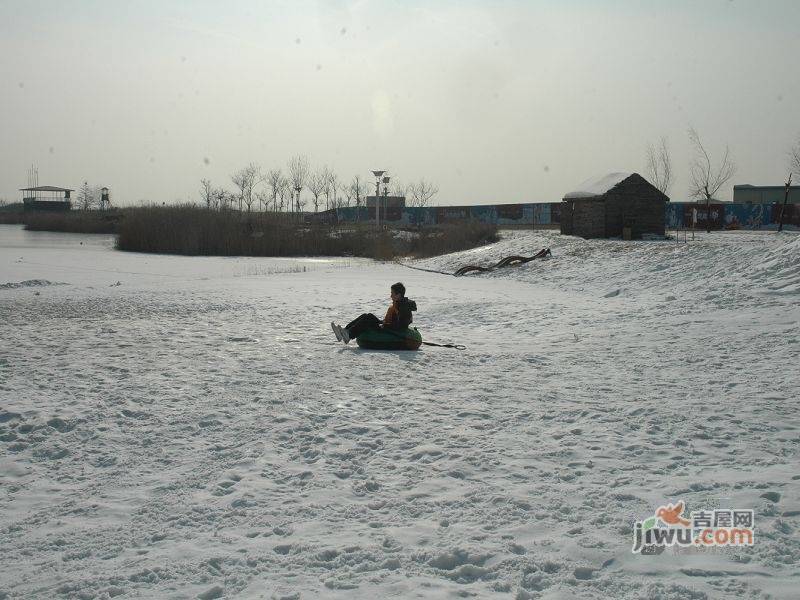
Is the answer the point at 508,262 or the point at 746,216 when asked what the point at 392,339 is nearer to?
the point at 508,262

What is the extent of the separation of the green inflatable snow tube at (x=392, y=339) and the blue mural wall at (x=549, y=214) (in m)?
38.2

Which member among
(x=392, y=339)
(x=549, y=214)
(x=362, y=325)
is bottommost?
(x=392, y=339)

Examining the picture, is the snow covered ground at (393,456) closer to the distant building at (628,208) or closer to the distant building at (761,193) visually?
the distant building at (628,208)

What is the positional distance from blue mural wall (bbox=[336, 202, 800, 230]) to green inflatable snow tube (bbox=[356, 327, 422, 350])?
38178 millimetres

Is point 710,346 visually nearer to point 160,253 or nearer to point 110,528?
point 110,528

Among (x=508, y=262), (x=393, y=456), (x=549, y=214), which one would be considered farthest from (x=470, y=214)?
(x=393, y=456)

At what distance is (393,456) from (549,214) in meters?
58.6

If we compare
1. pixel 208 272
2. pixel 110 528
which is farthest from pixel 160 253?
pixel 110 528

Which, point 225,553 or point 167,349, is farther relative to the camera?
point 167,349

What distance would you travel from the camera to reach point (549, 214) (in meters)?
62.6

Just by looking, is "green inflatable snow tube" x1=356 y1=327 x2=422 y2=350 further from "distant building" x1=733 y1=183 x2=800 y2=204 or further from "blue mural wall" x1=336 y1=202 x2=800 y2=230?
"distant building" x1=733 y1=183 x2=800 y2=204

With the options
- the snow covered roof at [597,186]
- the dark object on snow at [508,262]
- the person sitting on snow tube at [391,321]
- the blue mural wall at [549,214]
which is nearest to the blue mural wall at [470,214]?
the blue mural wall at [549,214]

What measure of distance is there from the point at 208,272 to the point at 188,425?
25.9 m

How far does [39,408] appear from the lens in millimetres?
7422
